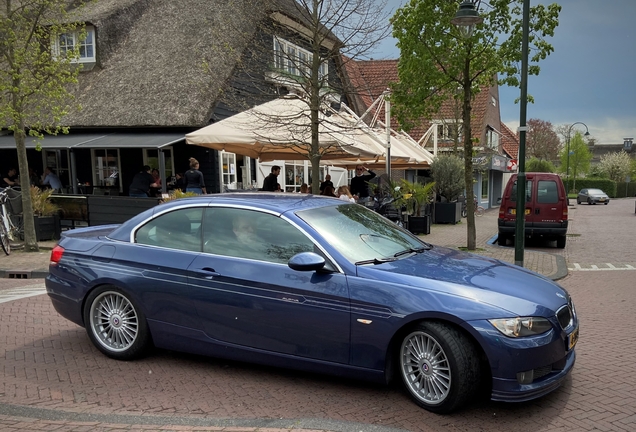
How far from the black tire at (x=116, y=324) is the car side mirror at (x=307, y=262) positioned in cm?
166

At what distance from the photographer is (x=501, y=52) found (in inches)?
452

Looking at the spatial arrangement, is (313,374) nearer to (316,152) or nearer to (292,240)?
(292,240)

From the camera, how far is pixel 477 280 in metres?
3.85

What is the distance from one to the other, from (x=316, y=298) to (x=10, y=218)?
11.5m

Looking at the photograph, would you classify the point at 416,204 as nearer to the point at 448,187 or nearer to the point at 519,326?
the point at 448,187

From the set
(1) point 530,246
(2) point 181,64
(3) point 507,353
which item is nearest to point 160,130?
(2) point 181,64

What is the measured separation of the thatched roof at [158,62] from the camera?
631 inches

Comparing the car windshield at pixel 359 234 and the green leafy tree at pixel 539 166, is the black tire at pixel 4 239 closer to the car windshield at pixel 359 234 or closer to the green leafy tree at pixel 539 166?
the car windshield at pixel 359 234

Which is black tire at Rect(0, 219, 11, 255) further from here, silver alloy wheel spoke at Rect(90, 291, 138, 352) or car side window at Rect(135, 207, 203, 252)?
car side window at Rect(135, 207, 203, 252)

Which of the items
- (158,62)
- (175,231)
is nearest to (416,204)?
(158,62)

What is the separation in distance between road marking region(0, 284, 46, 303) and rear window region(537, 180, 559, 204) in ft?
37.1

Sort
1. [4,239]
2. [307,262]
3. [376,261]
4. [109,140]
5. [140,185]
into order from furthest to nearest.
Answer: [109,140]
[140,185]
[4,239]
[376,261]
[307,262]

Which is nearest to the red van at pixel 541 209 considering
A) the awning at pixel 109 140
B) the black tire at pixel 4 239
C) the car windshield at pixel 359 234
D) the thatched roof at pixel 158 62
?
the thatched roof at pixel 158 62

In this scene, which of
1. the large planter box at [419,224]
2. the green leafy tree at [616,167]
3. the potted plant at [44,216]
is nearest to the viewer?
the potted plant at [44,216]
